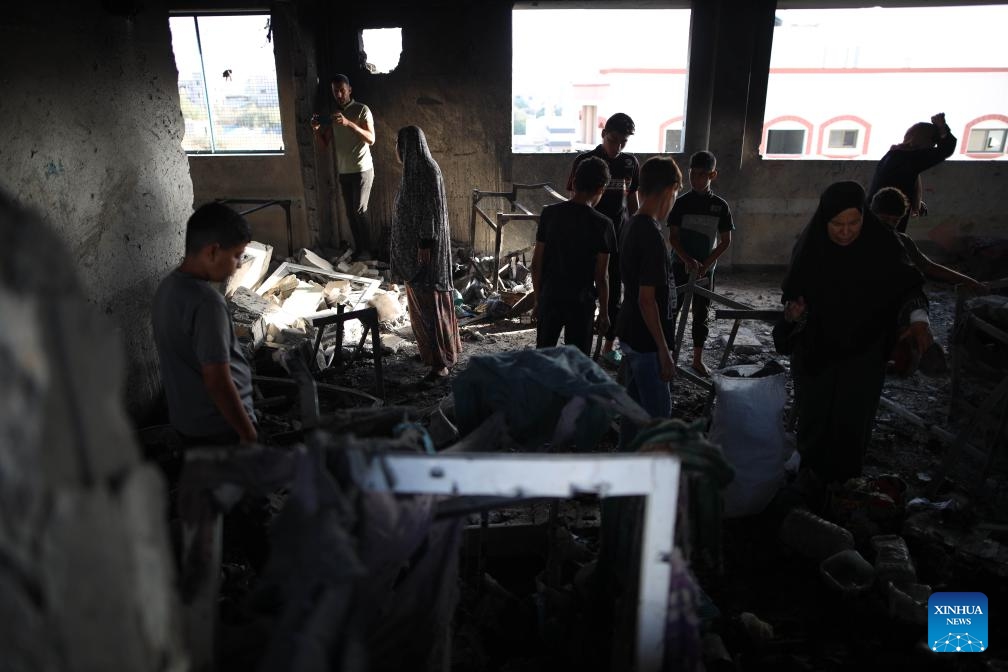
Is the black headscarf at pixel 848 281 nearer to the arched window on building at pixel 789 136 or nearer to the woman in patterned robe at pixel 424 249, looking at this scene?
the woman in patterned robe at pixel 424 249

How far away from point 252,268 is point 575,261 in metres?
4.37

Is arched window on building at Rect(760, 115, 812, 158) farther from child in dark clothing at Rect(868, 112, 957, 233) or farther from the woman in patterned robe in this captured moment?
the woman in patterned robe

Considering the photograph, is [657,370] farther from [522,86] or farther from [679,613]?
[522,86]

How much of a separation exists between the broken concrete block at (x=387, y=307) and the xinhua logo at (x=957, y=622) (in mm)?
5003

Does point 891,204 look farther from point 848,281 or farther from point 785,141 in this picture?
point 785,141

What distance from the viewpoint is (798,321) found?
3078mm

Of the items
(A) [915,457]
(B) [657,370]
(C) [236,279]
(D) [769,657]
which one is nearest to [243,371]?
(B) [657,370]

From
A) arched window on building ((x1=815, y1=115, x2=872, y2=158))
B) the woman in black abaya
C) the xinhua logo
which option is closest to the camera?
the xinhua logo

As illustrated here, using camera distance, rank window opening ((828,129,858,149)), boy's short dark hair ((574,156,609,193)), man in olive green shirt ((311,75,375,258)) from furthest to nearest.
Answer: window opening ((828,129,858,149))
man in olive green shirt ((311,75,375,258))
boy's short dark hair ((574,156,609,193))

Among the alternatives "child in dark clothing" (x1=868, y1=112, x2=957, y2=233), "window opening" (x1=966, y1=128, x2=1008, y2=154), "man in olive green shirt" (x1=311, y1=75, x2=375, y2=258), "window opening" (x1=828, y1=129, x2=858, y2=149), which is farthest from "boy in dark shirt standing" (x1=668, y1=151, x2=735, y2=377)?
"window opening" (x1=828, y1=129, x2=858, y2=149)

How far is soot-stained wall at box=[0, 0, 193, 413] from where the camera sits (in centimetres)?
294

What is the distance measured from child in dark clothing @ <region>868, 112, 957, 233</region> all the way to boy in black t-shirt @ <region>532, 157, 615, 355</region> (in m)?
3.50

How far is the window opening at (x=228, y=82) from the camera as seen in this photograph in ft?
25.9

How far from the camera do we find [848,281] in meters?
2.89
